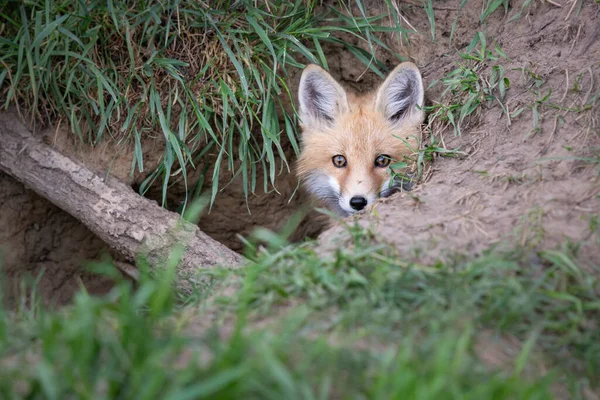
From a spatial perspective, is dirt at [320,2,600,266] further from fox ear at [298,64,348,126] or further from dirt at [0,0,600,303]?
fox ear at [298,64,348,126]

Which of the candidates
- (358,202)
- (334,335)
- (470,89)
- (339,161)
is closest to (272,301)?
(334,335)

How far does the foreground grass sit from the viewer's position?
5.04 ft

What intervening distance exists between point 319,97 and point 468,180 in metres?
1.62

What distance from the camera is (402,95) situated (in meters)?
4.13

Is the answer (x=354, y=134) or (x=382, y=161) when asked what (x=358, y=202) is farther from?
(x=354, y=134)

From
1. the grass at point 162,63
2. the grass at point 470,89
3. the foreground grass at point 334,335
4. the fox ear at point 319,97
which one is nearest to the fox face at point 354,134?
the fox ear at point 319,97

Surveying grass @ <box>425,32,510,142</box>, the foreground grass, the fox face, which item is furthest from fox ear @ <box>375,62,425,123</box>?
the foreground grass

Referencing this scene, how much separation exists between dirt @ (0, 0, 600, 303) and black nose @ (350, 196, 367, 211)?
0.58 m

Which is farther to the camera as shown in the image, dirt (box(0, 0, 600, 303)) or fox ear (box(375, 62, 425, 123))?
fox ear (box(375, 62, 425, 123))

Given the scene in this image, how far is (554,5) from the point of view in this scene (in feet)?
12.0

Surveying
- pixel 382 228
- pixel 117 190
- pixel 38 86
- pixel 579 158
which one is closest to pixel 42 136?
pixel 38 86

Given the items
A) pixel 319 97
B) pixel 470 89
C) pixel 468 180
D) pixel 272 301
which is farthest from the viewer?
pixel 319 97

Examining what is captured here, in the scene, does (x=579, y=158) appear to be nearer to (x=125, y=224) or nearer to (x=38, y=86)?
(x=125, y=224)

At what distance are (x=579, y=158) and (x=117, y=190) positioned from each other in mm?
2817
